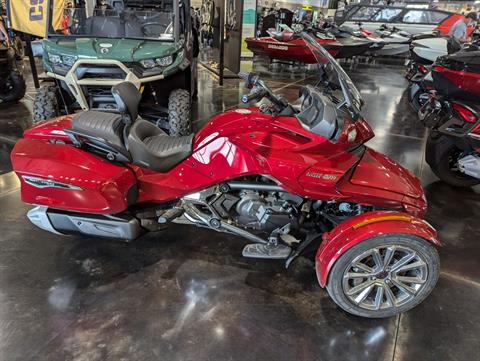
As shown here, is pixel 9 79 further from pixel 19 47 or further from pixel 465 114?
pixel 465 114

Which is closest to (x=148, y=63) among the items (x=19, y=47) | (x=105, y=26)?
(x=105, y=26)

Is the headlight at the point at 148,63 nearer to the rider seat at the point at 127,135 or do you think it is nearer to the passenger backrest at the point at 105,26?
the passenger backrest at the point at 105,26

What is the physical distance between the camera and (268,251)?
2049 mm

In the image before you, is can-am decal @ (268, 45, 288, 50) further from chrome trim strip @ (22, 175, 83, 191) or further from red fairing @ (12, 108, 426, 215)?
chrome trim strip @ (22, 175, 83, 191)

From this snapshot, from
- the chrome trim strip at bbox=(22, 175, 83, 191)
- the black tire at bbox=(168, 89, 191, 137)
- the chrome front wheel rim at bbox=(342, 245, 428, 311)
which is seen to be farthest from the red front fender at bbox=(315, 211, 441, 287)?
the black tire at bbox=(168, 89, 191, 137)

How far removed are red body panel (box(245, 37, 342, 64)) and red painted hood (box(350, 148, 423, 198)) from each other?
7.56 meters

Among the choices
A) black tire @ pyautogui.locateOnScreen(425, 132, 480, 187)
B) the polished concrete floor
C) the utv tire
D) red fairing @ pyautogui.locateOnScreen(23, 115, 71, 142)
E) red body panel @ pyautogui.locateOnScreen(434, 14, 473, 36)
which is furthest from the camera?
red body panel @ pyautogui.locateOnScreen(434, 14, 473, 36)

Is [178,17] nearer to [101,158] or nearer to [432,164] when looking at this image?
[101,158]

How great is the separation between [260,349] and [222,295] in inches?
16.1

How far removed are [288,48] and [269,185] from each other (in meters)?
8.06

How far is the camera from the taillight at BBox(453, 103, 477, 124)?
2.90 metres

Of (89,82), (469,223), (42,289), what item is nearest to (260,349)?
(42,289)

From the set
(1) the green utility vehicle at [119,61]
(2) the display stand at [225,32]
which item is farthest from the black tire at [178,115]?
(2) the display stand at [225,32]

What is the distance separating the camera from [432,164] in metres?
3.50
